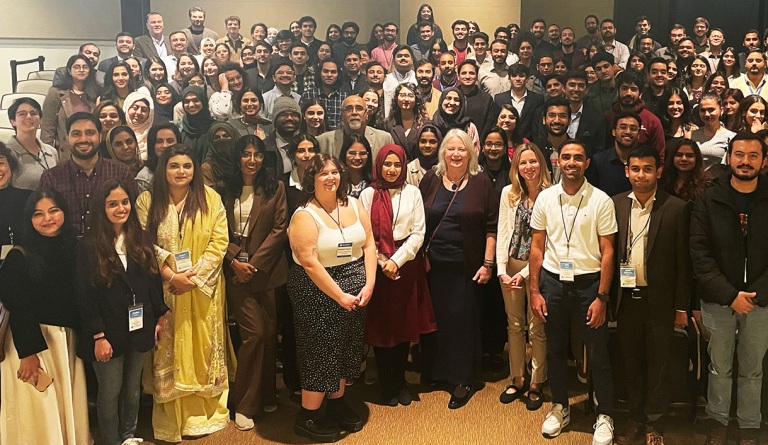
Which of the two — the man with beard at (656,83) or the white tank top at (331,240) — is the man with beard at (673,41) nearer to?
the man with beard at (656,83)

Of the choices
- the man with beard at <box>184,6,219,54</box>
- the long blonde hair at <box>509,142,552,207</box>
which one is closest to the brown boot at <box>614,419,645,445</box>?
the long blonde hair at <box>509,142,552,207</box>

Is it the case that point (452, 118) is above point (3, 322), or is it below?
above

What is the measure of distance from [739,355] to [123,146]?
3.74m

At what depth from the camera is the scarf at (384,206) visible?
3.92m

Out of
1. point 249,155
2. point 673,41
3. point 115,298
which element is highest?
point 673,41

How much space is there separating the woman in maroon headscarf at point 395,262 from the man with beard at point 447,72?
2293mm

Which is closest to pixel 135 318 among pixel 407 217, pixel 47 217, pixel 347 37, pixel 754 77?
pixel 47 217

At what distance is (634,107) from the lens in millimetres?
4871

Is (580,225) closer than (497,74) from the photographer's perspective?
Yes

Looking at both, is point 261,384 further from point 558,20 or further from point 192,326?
point 558,20

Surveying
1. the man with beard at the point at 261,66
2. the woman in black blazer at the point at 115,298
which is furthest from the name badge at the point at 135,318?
the man with beard at the point at 261,66

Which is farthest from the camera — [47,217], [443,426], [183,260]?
[443,426]

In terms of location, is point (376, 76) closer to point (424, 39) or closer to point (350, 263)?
point (424, 39)

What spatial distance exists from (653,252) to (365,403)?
1990 mm
